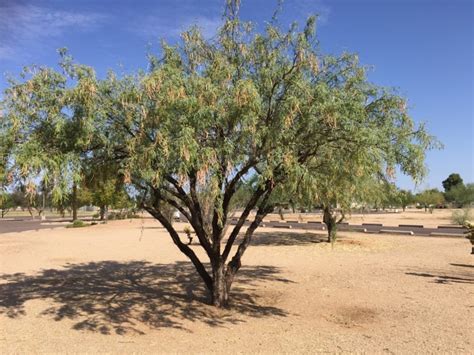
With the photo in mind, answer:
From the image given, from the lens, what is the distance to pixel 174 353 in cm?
723

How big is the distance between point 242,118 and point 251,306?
4.91 metres

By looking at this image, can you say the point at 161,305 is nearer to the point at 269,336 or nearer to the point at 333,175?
the point at 269,336

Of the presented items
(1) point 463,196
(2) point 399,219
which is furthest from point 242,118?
(1) point 463,196

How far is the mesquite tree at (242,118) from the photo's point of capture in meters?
7.64

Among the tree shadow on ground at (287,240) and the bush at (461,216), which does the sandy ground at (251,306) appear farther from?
the bush at (461,216)

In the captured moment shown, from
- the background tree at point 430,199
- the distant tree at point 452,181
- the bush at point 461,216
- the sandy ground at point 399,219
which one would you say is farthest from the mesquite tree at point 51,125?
the distant tree at point 452,181

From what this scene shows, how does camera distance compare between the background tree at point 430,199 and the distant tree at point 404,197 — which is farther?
the background tree at point 430,199

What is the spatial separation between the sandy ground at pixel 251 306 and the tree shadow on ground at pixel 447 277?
33 millimetres

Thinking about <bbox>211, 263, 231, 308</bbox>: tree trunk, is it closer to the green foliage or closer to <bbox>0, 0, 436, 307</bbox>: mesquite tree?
<bbox>0, 0, 436, 307</bbox>: mesquite tree

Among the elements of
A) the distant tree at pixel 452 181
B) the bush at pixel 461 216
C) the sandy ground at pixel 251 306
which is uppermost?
the distant tree at pixel 452 181

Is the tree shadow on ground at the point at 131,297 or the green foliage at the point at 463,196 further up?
the green foliage at the point at 463,196

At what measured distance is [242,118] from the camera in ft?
26.0

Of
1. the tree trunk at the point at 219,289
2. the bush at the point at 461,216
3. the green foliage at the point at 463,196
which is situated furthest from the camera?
the green foliage at the point at 463,196

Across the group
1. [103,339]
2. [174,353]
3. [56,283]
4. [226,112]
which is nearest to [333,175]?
[226,112]
